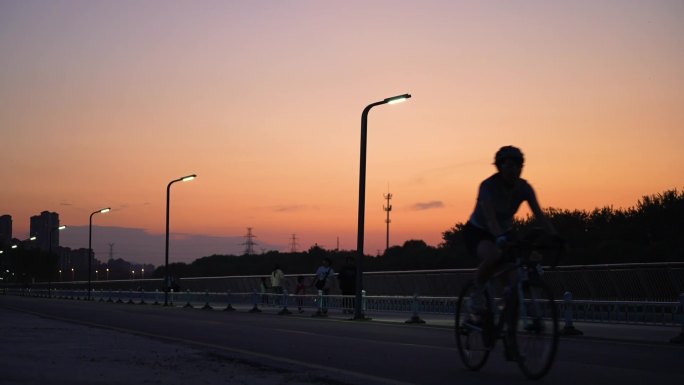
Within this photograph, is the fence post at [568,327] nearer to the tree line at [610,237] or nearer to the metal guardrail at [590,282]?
the metal guardrail at [590,282]

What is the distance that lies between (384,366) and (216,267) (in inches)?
7154

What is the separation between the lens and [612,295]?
33.7 m

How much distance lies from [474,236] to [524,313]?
1050 mm

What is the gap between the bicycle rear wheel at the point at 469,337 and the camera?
359 inches

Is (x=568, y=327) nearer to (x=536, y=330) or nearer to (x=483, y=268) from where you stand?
(x=483, y=268)

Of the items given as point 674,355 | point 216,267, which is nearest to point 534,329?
point 674,355

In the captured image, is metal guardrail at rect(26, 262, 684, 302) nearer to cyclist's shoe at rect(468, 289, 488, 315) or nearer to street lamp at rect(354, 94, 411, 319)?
street lamp at rect(354, 94, 411, 319)

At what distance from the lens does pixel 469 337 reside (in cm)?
950

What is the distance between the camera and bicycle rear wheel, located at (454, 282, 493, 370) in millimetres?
9124

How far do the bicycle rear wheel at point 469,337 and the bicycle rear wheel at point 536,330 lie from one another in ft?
1.99

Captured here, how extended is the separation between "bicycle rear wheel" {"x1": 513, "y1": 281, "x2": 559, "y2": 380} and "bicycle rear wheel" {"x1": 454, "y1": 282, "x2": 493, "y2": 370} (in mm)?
608

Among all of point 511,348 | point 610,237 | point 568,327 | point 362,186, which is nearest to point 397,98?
point 362,186

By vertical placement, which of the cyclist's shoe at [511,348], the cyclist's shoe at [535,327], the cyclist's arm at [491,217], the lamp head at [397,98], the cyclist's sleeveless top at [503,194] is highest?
the lamp head at [397,98]

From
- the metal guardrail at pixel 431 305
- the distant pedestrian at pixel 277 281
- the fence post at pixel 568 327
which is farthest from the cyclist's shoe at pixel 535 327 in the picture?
the distant pedestrian at pixel 277 281
